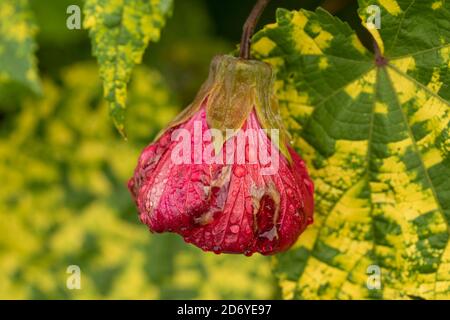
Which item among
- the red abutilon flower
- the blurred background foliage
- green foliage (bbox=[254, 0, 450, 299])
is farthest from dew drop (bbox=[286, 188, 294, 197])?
the blurred background foliage

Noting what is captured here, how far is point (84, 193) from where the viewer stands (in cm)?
143

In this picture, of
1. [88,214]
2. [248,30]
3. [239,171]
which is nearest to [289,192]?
[239,171]

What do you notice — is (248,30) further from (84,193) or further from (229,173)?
(84,193)

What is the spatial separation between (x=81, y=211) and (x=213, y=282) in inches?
10.5

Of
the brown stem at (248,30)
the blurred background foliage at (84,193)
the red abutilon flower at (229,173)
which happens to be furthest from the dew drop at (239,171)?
the blurred background foliage at (84,193)

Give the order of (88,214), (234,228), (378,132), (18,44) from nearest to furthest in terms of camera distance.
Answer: (234,228) → (378,132) → (18,44) → (88,214)

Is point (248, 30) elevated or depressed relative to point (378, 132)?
elevated

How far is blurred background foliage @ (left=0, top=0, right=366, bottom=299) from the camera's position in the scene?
1.37 metres

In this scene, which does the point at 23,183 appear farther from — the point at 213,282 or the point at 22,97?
the point at 213,282

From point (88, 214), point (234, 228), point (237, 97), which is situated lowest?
point (88, 214)

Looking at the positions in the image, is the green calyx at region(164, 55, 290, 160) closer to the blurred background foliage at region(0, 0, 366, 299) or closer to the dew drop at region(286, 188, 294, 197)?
the dew drop at region(286, 188, 294, 197)

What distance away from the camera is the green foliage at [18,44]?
1.09 meters

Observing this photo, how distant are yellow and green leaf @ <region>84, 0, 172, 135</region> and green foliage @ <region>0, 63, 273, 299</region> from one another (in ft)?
2.00

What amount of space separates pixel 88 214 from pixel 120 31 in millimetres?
646
